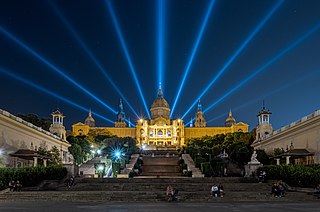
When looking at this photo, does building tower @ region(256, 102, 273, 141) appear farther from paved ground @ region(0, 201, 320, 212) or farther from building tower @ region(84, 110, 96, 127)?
building tower @ region(84, 110, 96, 127)

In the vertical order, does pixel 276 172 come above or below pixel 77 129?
below

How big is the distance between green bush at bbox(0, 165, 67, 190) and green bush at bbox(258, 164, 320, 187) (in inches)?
713

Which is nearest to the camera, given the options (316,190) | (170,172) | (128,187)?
(316,190)

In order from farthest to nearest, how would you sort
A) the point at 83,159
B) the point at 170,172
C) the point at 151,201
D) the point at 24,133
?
the point at 83,159, the point at 170,172, the point at 24,133, the point at 151,201

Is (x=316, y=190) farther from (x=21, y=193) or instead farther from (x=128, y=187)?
(x=21, y=193)

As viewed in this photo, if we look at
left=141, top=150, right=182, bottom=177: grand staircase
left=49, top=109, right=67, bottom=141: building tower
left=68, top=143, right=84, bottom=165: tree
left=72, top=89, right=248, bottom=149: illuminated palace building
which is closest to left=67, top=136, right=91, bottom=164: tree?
left=68, top=143, right=84, bottom=165: tree

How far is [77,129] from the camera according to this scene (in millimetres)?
152250

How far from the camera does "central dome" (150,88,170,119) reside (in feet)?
522

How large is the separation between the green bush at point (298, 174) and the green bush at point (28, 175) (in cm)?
1812

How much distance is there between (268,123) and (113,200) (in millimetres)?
54787

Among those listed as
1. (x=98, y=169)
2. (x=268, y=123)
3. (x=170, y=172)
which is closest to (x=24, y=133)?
(x=98, y=169)

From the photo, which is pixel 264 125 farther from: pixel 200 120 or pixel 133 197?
pixel 200 120

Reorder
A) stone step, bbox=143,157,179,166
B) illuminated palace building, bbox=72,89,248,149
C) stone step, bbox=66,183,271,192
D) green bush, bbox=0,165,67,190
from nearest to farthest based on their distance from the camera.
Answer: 1. green bush, bbox=0,165,67,190
2. stone step, bbox=66,183,271,192
3. stone step, bbox=143,157,179,166
4. illuminated palace building, bbox=72,89,248,149

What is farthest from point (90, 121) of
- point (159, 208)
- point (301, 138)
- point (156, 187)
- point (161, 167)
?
point (159, 208)
